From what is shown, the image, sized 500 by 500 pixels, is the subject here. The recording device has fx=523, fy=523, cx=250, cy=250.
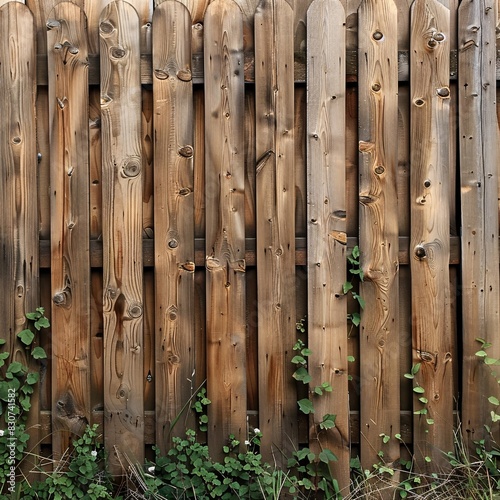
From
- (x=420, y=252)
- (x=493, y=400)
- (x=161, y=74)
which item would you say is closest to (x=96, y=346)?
(x=161, y=74)

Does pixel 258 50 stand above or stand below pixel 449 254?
above

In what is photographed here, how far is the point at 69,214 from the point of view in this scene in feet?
8.43

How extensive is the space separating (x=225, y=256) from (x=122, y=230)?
1.71 feet

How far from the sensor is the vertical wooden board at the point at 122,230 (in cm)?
254

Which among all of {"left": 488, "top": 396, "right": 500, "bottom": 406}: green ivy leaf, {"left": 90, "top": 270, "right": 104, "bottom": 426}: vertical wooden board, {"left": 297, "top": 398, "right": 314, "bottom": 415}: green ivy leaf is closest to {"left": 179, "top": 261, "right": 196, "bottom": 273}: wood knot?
{"left": 90, "top": 270, "right": 104, "bottom": 426}: vertical wooden board

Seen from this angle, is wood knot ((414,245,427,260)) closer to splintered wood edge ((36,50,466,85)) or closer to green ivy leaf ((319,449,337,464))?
splintered wood edge ((36,50,466,85))

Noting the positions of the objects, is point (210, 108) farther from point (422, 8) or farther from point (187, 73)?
point (422, 8)

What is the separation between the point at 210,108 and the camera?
8.36 ft

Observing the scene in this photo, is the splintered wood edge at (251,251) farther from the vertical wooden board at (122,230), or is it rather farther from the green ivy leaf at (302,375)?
the green ivy leaf at (302,375)

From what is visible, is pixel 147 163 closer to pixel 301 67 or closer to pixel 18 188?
pixel 18 188

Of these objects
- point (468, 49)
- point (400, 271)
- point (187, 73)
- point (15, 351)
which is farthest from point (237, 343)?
point (468, 49)

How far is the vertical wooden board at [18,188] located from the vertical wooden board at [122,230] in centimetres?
37

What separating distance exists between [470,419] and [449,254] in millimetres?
813

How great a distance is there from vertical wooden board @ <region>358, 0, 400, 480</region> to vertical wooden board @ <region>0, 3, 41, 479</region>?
1.62 metres
